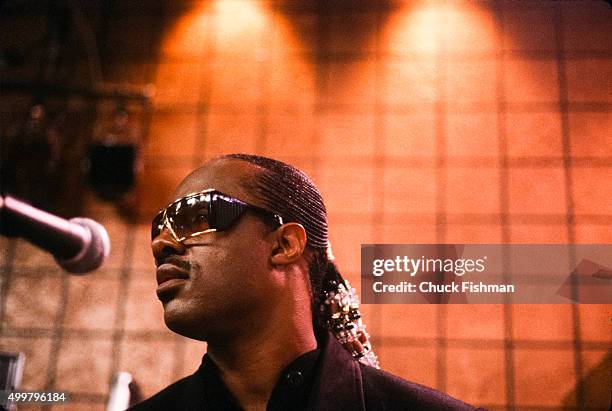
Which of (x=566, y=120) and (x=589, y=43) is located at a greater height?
(x=589, y=43)

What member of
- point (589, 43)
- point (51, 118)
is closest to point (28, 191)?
point (51, 118)

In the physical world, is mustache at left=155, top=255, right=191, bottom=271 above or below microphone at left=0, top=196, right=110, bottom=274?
below

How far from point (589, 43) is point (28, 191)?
201 centimetres

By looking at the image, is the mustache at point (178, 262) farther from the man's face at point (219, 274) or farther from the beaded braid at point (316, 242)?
the beaded braid at point (316, 242)

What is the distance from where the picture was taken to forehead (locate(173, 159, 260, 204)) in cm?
129

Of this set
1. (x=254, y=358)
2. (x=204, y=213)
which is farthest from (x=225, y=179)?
(x=254, y=358)

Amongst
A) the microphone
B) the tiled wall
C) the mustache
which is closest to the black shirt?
the mustache

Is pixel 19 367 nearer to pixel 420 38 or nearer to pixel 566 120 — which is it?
pixel 420 38

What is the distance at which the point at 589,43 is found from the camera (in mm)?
1971

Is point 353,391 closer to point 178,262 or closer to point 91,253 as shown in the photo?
point 178,262

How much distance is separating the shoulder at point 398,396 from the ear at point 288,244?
29 cm

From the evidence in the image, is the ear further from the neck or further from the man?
the neck

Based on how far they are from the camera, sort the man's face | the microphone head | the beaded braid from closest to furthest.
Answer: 1. the man's face
2. the beaded braid
3. the microphone head

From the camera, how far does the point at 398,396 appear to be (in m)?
1.29
